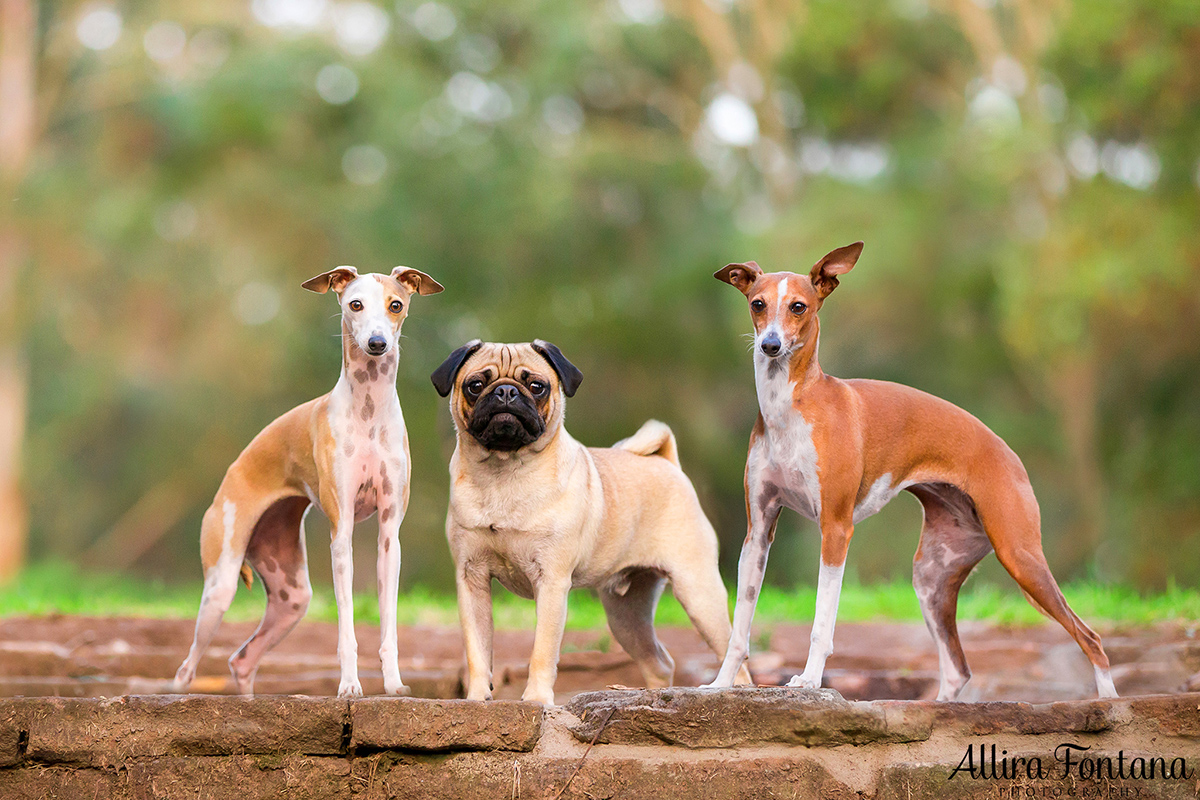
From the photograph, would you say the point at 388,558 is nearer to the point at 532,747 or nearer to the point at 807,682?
the point at 532,747

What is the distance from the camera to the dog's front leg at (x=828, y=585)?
14.5 feet

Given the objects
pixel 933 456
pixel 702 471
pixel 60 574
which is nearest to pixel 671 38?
pixel 702 471

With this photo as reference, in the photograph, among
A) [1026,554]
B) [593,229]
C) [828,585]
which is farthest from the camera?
[593,229]

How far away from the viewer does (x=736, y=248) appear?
18094mm

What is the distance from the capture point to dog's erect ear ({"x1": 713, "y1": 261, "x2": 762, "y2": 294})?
4.73 m

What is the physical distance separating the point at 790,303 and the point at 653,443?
148cm

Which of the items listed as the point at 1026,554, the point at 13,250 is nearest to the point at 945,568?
the point at 1026,554

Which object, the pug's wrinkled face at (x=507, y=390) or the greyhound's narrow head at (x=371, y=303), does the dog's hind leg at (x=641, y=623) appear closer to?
the pug's wrinkled face at (x=507, y=390)

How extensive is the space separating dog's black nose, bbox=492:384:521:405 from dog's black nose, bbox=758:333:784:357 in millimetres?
932

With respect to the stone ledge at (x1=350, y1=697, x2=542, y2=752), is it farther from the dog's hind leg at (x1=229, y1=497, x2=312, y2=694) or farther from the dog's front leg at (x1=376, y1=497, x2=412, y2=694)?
the dog's hind leg at (x1=229, y1=497, x2=312, y2=694)

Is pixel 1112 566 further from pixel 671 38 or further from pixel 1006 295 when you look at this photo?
pixel 671 38

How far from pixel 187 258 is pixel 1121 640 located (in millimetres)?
19121

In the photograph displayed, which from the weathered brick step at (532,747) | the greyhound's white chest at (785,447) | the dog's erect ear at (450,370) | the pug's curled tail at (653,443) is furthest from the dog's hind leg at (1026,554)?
the dog's erect ear at (450,370)

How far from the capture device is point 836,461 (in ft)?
14.7
